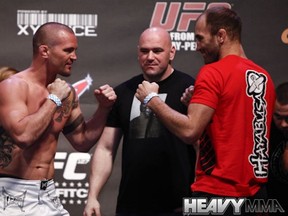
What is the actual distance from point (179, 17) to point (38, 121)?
52.6 inches

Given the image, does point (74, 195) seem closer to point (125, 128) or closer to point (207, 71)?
point (125, 128)

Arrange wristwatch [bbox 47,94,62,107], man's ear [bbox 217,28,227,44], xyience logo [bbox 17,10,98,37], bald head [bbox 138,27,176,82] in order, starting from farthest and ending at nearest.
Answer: xyience logo [bbox 17,10,98,37], bald head [bbox 138,27,176,82], wristwatch [bbox 47,94,62,107], man's ear [bbox 217,28,227,44]

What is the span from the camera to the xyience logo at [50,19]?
4043mm

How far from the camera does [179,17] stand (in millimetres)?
4062

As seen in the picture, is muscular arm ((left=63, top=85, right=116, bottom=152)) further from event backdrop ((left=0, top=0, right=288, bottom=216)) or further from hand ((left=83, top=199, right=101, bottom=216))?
event backdrop ((left=0, top=0, right=288, bottom=216))

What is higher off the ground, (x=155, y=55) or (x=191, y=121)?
Answer: (x=155, y=55)

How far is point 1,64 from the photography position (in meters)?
4.04

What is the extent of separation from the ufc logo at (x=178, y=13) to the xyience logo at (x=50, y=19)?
0.37 m

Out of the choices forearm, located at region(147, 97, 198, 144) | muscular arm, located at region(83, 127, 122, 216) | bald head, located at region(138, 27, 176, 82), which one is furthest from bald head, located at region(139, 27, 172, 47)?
forearm, located at region(147, 97, 198, 144)

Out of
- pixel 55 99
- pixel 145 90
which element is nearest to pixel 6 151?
pixel 55 99

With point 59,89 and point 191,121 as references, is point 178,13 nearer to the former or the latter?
point 59,89

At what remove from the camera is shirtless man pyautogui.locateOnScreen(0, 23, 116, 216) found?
3.09 metres

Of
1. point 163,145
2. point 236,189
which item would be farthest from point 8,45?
point 236,189

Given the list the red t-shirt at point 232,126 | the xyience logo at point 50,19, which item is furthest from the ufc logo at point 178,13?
the red t-shirt at point 232,126
